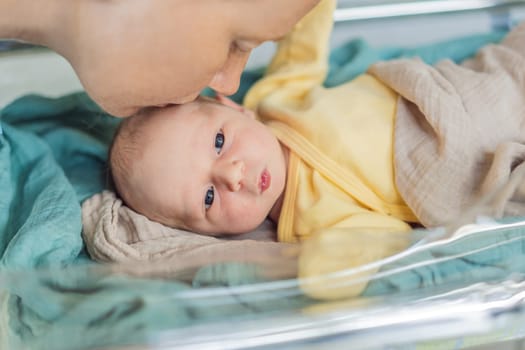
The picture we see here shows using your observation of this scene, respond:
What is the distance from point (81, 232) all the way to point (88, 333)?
0.30 m

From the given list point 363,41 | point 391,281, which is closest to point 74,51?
point 391,281

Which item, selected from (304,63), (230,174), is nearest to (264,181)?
(230,174)

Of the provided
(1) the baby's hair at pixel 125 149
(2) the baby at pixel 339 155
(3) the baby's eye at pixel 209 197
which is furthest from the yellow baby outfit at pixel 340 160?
(1) the baby's hair at pixel 125 149

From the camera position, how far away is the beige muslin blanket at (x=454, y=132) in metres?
0.85

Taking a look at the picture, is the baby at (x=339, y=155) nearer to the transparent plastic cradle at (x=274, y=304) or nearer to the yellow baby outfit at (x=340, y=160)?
the yellow baby outfit at (x=340, y=160)

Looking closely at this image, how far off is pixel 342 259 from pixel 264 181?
12.2 inches

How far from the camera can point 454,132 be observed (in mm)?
884

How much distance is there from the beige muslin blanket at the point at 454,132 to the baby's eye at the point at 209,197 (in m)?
0.24

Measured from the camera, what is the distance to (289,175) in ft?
3.20

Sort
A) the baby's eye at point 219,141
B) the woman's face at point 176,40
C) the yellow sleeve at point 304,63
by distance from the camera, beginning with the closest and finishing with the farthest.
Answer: the woman's face at point 176,40, the baby's eye at point 219,141, the yellow sleeve at point 304,63

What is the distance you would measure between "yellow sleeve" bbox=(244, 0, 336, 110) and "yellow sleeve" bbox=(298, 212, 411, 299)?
51cm

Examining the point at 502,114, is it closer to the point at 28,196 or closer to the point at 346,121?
the point at 346,121

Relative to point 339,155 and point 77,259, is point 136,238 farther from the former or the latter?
point 339,155

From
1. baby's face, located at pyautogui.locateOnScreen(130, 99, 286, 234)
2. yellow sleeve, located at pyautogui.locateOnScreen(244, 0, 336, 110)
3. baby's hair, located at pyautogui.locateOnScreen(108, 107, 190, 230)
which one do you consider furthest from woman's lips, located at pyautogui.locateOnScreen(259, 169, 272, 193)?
yellow sleeve, located at pyautogui.locateOnScreen(244, 0, 336, 110)
